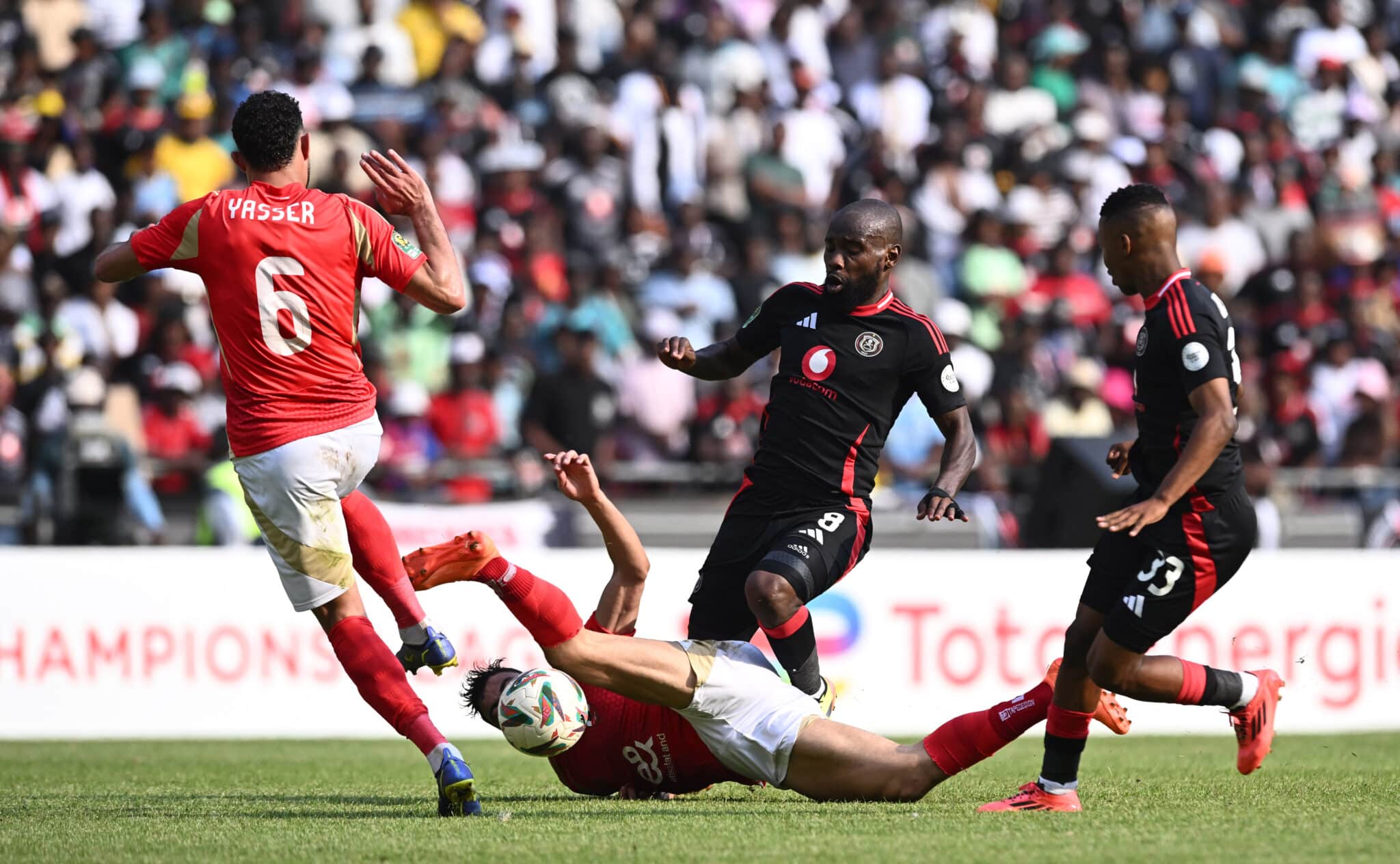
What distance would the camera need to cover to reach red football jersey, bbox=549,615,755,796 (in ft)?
23.2

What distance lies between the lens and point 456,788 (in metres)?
6.57

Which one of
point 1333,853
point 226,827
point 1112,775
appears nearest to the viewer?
point 1333,853

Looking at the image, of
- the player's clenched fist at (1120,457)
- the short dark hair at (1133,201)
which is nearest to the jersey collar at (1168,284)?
the short dark hair at (1133,201)

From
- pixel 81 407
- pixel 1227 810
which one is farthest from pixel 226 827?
pixel 81 407

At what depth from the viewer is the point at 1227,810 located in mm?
6797

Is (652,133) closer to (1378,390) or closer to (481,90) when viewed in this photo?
(481,90)

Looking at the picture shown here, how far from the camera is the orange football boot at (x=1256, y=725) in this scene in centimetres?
697

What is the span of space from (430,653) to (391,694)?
23cm

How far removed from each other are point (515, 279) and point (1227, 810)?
418 inches

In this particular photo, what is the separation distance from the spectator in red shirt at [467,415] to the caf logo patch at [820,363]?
23.2 feet

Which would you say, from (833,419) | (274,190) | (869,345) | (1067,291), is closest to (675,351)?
(833,419)

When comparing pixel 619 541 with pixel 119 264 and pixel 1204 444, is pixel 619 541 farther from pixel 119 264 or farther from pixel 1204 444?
pixel 1204 444

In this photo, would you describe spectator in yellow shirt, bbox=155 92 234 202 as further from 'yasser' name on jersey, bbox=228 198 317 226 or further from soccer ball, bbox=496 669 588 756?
soccer ball, bbox=496 669 588 756

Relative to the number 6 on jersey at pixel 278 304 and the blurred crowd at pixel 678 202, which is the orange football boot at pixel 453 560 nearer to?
the number 6 on jersey at pixel 278 304
